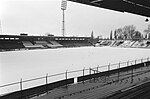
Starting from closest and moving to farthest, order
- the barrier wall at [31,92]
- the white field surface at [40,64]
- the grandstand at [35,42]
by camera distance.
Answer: the barrier wall at [31,92] < the white field surface at [40,64] < the grandstand at [35,42]

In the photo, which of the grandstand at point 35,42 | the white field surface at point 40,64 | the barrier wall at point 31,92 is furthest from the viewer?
the grandstand at point 35,42

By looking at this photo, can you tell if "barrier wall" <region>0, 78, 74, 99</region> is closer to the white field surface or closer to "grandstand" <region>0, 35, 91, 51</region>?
the white field surface

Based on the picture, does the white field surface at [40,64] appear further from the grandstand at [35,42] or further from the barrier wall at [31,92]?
the grandstand at [35,42]

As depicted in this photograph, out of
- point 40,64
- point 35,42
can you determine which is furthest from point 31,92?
point 35,42

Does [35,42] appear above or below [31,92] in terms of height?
above

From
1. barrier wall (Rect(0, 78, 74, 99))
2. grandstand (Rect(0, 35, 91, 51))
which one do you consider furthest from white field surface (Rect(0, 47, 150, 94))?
grandstand (Rect(0, 35, 91, 51))

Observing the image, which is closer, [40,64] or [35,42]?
[40,64]

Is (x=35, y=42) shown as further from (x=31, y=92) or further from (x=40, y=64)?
(x=31, y=92)

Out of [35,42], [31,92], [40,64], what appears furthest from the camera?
[35,42]

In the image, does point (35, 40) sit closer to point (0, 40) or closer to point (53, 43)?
point (53, 43)

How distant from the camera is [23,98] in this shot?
586 cm

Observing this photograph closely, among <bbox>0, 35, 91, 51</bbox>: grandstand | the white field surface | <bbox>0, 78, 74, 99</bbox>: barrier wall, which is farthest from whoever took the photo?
<bbox>0, 35, 91, 51</bbox>: grandstand

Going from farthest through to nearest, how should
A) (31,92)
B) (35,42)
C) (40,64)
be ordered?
(35,42) < (40,64) < (31,92)

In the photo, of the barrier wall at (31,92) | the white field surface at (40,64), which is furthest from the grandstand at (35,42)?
the barrier wall at (31,92)
